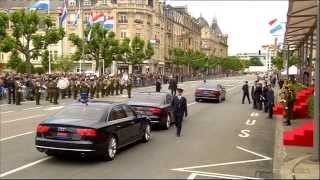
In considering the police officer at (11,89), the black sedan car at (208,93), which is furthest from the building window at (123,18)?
the police officer at (11,89)

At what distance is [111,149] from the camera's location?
42.7 feet

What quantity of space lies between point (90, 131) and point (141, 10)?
3503 inches

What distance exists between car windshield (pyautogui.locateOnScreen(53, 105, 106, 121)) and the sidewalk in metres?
4.16

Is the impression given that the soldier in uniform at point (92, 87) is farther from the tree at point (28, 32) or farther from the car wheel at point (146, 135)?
the car wheel at point (146, 135)

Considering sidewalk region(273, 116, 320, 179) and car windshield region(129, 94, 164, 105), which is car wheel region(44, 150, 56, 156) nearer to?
sidewalk region(273, 116, 320, 179)

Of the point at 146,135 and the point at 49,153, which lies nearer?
the point at 49,153

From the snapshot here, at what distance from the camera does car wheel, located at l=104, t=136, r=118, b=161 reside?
42.1 feet

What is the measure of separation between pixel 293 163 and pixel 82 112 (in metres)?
4.96

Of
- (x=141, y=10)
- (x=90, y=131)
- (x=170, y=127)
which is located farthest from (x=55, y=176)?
(x=141, y=10)

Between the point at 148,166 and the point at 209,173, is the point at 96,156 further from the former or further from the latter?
the point at 209,173

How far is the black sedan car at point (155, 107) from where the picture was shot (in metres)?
19.6

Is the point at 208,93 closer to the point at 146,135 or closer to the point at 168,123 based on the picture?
the point at 168,123

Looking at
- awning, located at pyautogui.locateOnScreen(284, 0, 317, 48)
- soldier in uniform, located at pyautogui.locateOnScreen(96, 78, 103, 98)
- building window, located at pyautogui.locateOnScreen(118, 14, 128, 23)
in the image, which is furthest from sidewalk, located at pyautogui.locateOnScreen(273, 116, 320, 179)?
building window, located at pyautogui.locateOnScreen(118, 14, 128, 23)

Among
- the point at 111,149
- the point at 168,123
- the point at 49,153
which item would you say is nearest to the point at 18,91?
the point at 168,123
